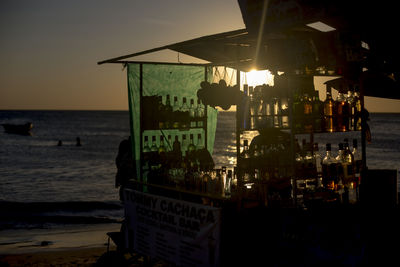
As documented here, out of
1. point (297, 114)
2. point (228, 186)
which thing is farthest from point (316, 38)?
point (228, 186)

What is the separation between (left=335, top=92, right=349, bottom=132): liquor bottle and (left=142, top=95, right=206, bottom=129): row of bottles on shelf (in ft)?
9.44

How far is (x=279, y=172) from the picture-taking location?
228 inches

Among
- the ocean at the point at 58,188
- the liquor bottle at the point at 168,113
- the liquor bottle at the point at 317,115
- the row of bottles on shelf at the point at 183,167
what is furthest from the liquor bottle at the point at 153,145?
the ocean at the point at 58,188

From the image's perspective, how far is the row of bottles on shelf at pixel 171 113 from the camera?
7949mm

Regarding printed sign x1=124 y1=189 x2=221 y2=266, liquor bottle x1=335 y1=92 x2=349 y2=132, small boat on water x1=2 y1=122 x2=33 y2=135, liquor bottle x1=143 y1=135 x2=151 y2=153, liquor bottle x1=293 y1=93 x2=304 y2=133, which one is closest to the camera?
printed sign x1=124 y1=189 x2=221 y2=266

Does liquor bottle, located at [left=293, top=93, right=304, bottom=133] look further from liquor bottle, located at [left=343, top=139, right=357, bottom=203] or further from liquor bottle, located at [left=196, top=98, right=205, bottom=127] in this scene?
liquor bottle, located at [left=196, top=98, right=205, bottom=127]

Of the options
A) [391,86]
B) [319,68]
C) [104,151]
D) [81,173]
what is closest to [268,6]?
[319,68]

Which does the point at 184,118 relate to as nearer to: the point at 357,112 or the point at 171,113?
the point at 171,113

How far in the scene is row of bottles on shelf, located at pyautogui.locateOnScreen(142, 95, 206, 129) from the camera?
7.95 m

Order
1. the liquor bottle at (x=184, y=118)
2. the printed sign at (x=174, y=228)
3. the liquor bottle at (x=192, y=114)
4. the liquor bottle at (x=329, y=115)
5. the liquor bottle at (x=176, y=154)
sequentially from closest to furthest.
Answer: the printed sign at (x=174, y=228) → the liquor bottle at (x=329, y=115) → the liquor bottle at (x=176, y=154) → the liquor bottle at (x=184, y=118) → the liquor bottle at (x=192, y=114)

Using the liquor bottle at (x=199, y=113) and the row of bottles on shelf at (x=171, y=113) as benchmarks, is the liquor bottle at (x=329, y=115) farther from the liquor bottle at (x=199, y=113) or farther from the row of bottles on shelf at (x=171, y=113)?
the liquor bottle at (x=199, y=113)

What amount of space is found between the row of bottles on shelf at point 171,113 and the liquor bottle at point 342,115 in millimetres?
2878

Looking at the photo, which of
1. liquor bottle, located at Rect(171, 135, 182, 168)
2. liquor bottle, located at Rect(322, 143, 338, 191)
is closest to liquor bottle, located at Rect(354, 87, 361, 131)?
liquor bottle, located at Rect(322, 143, 338, 191)

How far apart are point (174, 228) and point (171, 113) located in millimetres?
2832
